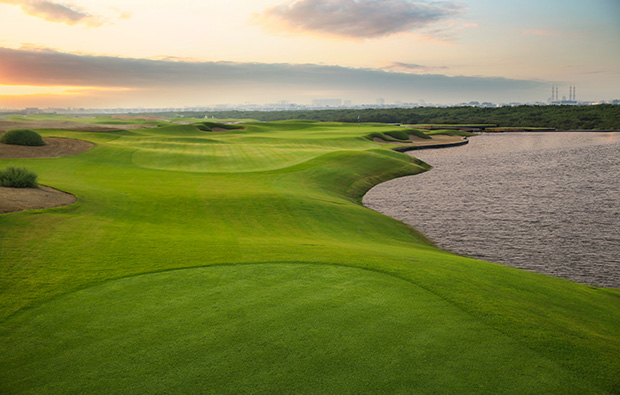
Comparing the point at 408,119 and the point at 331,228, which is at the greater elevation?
the point at 408,119

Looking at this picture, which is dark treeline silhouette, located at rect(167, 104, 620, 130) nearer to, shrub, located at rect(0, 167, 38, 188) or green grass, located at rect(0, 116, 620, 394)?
shrub, located at rect(0, 167, 38, 188)

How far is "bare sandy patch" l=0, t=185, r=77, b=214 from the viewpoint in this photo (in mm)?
15820

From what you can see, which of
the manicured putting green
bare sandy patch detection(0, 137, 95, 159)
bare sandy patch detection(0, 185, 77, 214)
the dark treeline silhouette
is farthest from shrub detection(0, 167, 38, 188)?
the dark treeline silhouette

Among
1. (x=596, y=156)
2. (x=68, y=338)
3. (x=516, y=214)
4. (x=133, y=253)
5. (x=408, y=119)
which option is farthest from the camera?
(x=408, y=119)

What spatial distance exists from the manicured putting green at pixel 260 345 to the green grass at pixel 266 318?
29 millimetres

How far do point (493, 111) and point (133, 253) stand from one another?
198911 millimetres

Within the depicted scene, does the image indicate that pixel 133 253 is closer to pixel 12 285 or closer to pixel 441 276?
pixel 12 285

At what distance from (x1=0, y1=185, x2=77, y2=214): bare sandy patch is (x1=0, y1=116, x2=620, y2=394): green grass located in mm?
930

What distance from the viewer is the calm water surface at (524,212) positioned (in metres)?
18.7

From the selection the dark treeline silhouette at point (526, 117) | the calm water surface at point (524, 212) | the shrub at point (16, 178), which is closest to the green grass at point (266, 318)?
the shrub at point (16, 178)

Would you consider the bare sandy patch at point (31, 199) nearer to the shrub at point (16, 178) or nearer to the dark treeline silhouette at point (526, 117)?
the shrub at point (16, 178)

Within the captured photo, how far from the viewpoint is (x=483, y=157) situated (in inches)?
2516

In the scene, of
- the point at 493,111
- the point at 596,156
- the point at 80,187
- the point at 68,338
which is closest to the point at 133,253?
the point at 68,338

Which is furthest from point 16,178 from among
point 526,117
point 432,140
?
point 526,117
